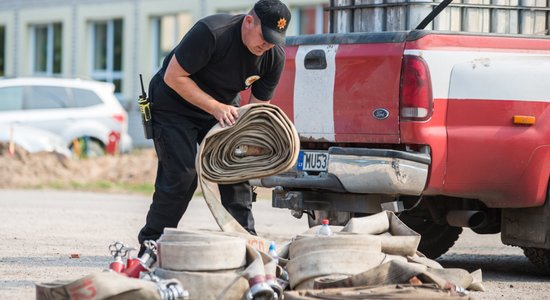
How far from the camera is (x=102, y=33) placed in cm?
3462

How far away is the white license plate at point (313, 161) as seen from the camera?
8.87m

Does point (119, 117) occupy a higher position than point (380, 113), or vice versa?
point (380, 113)

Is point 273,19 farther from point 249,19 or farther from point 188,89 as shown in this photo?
point 188,89

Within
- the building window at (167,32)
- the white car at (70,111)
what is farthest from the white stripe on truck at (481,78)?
the building window at (167,32)

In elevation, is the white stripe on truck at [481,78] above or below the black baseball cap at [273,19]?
below

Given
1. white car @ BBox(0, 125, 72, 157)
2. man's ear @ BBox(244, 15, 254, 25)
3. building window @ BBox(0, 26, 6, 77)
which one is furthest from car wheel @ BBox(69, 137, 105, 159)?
man's ear @ BBox(244, 15, 254, 25)

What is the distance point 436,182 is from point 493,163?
429 mm

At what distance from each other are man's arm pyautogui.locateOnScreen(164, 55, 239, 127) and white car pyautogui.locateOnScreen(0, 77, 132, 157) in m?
15.3

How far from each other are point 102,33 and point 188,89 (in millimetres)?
27567

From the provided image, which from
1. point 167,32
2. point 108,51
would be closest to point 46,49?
point 108,51

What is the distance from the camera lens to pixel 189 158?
7762 millimetres

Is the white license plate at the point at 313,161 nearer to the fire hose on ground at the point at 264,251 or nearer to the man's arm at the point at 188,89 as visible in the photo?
the fire hose on ground at the point at 264,251

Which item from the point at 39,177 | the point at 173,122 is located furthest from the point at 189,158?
the point at 39,177

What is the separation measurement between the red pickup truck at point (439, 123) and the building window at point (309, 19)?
1928 cm
